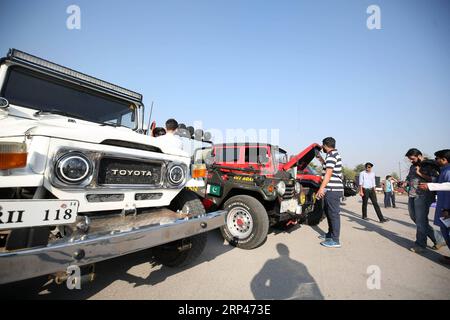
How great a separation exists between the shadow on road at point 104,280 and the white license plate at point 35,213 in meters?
0.75

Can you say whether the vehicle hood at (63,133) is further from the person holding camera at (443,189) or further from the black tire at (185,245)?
the person holding camera at (443,189)

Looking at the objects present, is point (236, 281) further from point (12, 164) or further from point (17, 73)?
point (17, 73)

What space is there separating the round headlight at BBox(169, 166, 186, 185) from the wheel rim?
5.26 ft

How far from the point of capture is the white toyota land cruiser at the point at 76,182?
50.4 inches

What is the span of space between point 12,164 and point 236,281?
238 centimetres

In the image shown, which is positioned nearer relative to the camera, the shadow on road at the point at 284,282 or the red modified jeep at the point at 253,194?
the shadow on road at the point at 284,282

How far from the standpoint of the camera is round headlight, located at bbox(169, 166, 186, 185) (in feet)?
7.75

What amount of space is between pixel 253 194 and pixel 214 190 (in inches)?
31.2

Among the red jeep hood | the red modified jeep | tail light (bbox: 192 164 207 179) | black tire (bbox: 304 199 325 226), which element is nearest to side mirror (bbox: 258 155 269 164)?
the red modified jeep

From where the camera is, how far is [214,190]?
13.9 feet

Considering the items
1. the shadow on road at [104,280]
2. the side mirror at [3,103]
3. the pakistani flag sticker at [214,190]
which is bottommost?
the shadow on road at [104,280]

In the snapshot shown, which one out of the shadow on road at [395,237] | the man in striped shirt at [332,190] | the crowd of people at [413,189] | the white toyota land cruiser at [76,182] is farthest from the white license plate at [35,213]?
the shadow on road at [395,237]

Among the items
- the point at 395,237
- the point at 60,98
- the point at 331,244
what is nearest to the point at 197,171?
the point at 60,98

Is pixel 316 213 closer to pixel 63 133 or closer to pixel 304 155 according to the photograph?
pixel 304 155
